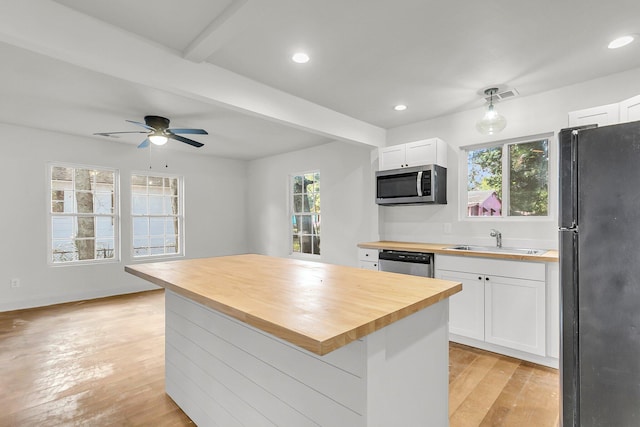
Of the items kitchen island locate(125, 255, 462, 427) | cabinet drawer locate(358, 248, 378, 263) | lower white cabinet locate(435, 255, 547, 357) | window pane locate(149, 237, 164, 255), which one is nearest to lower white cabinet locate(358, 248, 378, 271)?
cabinet drawer locate(358, 248, 378, 263)

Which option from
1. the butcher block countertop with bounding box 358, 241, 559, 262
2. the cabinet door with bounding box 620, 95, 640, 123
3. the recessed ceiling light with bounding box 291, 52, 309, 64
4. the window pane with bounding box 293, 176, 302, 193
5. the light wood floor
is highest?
the recessed ceiling light with bounding box 291, 52, 309, 64

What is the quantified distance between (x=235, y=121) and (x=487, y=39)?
2.94 metres

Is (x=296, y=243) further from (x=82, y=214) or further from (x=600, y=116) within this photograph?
(x=600, y=116)

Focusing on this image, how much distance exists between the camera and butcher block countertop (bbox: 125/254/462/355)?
940mm

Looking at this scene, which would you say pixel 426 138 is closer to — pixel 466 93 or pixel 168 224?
pixel 466 93

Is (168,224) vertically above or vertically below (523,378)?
above

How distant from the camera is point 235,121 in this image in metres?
4.07

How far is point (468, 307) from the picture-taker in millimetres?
2998

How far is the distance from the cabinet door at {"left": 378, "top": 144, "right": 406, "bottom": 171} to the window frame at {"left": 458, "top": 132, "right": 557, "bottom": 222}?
671 mm

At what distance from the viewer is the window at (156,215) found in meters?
5.50

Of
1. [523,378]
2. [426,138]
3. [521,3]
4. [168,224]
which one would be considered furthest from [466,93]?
[168,224]

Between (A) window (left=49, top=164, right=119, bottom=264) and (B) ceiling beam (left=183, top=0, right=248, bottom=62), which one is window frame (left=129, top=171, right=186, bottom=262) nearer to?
(A) window (left=49, top=164, right=119, bottom=264)

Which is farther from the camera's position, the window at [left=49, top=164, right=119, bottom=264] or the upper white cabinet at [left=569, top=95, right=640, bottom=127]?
the window at [left=49, top=164, right=119, bottom=264]

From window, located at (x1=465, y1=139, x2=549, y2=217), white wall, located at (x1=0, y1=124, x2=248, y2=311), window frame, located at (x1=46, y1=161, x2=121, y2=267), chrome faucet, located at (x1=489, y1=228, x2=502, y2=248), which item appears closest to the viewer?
window, located at (x1=465, y1=139, x2=549, y2=217)
